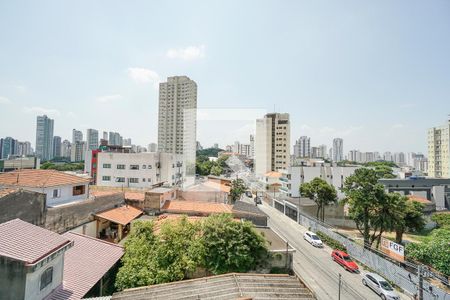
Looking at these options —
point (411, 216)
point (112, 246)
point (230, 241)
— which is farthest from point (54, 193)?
point (411, 216)

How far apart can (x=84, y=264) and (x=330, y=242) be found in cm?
2472

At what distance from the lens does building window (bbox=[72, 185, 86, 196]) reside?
22359 millimetres

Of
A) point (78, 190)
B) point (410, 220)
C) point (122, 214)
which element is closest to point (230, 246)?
point (122, 214)

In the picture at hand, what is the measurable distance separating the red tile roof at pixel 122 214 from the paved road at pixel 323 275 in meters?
16.3

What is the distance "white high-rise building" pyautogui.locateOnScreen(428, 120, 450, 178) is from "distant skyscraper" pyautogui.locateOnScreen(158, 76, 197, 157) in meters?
82.6

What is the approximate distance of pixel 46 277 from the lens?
37.2ft

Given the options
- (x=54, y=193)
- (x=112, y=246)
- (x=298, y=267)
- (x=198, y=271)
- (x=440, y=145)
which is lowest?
(x=298, y=267)

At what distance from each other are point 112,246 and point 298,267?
609 inches

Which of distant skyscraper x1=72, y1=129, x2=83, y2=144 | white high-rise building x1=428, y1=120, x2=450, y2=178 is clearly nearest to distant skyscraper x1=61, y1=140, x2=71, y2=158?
distant skyscraper x1=72, y1=129, x2=83, y2=144

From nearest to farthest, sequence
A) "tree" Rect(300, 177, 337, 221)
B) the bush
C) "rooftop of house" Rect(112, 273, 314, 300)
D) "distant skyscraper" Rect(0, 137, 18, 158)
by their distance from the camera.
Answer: "rooftop of house" Rect(112, 273, 314, 300)
the bush
"tree" Rect(300, 177, 337, 221)
"distant skyscraper" Rect(0, 137, 18, 158)

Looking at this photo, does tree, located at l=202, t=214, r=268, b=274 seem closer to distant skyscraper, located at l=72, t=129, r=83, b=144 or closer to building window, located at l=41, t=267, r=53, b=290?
building window, located at l=41, t=267, r=53, b=290

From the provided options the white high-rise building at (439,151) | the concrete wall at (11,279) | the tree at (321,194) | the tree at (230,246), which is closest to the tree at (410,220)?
the tree at (321,194)

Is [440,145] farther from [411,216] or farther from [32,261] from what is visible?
[32,261]

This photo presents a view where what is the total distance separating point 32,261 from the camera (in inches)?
403
